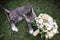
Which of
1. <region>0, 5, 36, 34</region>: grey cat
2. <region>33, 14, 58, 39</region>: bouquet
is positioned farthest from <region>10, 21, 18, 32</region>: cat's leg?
<region>33, 14, 58, 39</region>: bouquet

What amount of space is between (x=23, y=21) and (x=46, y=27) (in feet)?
0.98

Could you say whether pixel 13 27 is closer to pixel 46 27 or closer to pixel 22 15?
pixel 22 15

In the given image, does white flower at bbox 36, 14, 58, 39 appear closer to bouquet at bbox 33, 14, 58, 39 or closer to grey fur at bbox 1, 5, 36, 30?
bouquet at bbox 33, 14, 58, 39

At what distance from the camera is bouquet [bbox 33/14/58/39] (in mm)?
1835

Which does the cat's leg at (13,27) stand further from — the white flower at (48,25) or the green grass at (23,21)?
the white flower at (48,25)

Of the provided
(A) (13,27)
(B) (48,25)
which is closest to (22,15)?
(A) (13,27)

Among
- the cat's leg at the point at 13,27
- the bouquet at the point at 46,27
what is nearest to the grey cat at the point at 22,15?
the cat's leg at the point at 13,27

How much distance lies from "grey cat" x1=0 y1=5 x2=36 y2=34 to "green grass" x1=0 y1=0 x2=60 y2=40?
46 millimetres

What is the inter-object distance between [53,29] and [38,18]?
0.55 feet

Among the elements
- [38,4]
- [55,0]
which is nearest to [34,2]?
[38,4]

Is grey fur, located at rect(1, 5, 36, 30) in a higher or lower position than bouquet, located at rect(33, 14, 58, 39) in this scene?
higher

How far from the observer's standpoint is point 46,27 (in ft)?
6.02

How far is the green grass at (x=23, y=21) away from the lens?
195 centimetres

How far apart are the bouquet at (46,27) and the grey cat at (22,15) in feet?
0.35
